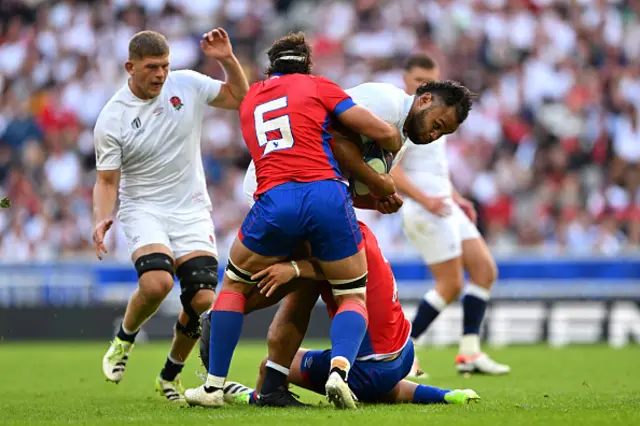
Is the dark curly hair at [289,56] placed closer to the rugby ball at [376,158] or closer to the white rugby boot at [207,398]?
the rugby ball at [376,158]

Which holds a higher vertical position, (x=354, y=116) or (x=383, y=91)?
(x=383, y=91)

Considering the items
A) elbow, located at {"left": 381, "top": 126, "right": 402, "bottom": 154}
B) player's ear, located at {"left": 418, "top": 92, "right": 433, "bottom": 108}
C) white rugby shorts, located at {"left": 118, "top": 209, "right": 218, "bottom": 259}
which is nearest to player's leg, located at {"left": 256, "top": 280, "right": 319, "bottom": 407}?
elbow, located at {"left": 381, "top": 126, "right": 402, "bottom": 154}

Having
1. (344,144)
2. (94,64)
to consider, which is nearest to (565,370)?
(344,144)

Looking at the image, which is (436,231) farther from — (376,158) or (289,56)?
(289,56)

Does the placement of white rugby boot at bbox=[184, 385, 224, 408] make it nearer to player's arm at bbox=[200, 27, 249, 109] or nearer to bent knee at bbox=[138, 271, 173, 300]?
bent knee at bbox=[138, 271, 173, 300]

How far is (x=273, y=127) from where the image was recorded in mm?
6539

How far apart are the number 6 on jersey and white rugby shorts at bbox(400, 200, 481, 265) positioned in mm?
4114

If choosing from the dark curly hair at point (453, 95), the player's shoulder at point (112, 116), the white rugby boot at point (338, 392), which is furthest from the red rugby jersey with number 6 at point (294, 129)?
the player's shoulder at point (112, 116)

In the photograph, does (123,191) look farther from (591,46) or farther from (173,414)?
(591,46)

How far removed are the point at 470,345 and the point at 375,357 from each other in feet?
12.3

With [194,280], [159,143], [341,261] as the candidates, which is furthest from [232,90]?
[341,261]

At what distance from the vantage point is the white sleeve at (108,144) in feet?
26.0

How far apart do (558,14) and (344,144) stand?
48.7ft

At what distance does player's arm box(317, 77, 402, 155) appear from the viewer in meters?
6.48
